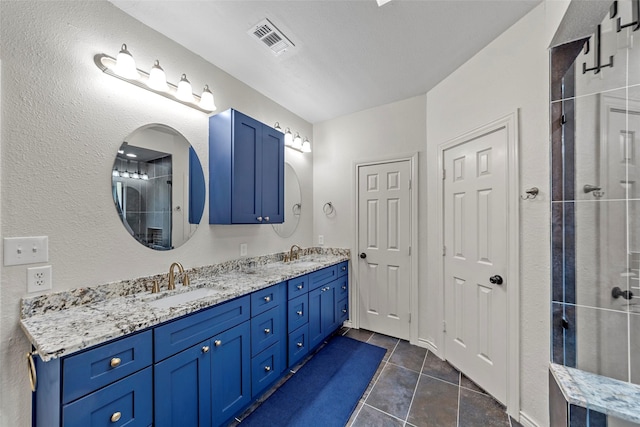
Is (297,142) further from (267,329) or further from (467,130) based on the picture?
(267,329)

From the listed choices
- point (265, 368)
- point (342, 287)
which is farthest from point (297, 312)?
point (342, 287)

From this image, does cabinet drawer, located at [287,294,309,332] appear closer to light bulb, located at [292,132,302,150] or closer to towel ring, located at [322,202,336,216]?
towel ring, located at [322,202,336,216]

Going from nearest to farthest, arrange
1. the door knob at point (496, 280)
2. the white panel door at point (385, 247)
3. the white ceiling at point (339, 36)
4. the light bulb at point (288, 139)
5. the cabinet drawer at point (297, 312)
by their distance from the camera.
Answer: the white ceiling at point (339, 36) < the door knob at point (496, 280) < the cabinet drawer at point (297, 312) < the white panel door at point (385, 247) < the light bulb at point (288, 139)

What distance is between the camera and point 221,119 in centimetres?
197

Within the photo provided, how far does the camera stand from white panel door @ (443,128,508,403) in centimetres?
179

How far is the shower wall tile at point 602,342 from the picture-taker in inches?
→ 42.9

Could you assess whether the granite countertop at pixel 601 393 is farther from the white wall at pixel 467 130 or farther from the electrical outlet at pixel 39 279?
the electrical outlet at pixel 39 279

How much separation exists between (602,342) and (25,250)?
281cm

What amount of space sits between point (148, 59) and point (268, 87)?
1.04 meters

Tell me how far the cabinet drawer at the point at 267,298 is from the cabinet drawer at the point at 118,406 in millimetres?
674

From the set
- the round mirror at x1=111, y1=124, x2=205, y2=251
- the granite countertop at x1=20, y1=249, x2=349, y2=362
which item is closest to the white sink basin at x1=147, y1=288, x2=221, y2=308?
the granite countertop at x1=20, y1=249, x2=349, y2=362

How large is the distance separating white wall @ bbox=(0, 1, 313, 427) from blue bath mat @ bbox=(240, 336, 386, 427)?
4.19 feet

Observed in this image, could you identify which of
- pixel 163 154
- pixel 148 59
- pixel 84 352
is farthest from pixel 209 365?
pixel 148 59

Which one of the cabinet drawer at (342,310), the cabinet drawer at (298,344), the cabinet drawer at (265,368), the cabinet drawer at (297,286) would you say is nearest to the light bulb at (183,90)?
the cabinet drawer at (297,286)
